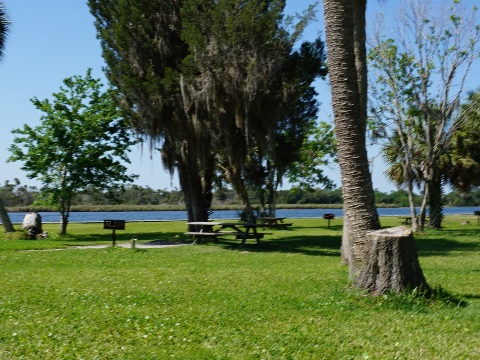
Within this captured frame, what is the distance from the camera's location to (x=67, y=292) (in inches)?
392

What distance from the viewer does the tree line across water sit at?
33.0 metres

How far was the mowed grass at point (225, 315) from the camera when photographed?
630 cm

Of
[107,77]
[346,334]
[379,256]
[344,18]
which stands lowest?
[346,334]

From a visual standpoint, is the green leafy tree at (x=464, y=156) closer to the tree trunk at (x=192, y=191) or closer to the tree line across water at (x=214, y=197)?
the tree line across water at (x=214, y=197)

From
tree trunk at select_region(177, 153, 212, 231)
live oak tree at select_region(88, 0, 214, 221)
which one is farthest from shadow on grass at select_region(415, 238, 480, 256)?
tree trunk at select_region(177, 153, 212, 231)

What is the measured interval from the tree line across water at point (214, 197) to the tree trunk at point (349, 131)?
75.2ft

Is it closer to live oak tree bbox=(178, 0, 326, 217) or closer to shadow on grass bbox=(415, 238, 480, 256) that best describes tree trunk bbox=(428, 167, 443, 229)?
shadow on grass bbox=(415, 238, 480, 256)

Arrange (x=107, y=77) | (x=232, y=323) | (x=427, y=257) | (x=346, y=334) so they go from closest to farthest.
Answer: (x=346, y=334) → (x=232, y=323) → (x=427, y=257) → (x=107, y=77)

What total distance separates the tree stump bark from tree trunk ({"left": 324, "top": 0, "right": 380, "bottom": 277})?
1221 millimetres

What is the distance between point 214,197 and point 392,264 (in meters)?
32.5

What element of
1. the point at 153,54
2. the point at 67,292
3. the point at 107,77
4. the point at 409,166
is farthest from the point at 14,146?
the point at 67,292

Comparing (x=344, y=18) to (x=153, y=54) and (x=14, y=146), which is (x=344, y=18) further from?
Answer: (x=14, y=146)

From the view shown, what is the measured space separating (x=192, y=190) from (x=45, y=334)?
18.6 metres

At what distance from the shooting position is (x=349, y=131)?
402 inches
